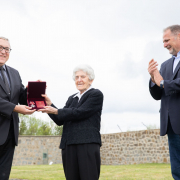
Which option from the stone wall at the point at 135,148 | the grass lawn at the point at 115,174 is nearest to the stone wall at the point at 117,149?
the stone wall at the point at 135,148

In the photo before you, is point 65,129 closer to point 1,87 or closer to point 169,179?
point 1,87

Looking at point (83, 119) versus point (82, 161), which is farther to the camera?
point (83, 119)

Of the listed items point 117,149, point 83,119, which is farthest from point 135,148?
point 83,119

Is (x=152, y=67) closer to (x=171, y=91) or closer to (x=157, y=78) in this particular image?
(x=157, y=78)

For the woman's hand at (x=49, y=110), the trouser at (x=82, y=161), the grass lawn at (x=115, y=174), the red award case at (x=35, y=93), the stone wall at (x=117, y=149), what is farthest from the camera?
the stone wall at (x=117, y=149)

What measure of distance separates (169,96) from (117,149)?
13572 mm

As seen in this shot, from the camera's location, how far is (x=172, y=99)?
2.85 meters

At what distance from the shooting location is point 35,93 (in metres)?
3.03

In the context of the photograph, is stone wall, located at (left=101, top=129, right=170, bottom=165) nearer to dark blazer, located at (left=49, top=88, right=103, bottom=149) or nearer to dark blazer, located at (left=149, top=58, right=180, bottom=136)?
dark blazer, located at (left=149, top=58, right=180, bottom=136)

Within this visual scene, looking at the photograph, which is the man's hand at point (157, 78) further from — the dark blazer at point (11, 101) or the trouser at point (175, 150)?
the dark blazer at point (11, 101)

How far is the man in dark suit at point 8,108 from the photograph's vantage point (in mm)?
2793

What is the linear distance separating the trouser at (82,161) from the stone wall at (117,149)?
11650mm

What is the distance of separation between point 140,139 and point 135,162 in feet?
4.51

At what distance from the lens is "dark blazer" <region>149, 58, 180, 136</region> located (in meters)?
2.74
